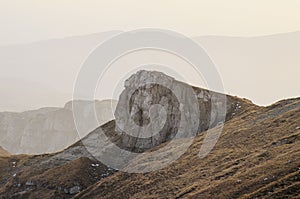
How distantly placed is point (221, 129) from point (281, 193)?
37089mm

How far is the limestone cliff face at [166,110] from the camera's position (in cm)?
7919

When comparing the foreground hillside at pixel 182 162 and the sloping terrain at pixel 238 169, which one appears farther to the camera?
the foreground hillside at pixel 182 162

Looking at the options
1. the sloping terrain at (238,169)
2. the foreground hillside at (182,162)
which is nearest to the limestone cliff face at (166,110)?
the foreground hillside at (182,162)

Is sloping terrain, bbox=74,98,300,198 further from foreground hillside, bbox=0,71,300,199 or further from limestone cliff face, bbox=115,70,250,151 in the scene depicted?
limestone cliff face, bbox=115,70,250,151

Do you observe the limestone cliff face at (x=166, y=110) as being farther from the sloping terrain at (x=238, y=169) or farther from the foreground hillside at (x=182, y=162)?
the sloping terrain at (x=238, y=169)

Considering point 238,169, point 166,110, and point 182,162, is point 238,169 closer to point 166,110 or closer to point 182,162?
point 182,162

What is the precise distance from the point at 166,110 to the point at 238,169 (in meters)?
36.9

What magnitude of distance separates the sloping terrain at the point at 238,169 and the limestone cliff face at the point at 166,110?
8.58m

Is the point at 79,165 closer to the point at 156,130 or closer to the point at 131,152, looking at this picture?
the point at 131,152

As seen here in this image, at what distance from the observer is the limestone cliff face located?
79188mm

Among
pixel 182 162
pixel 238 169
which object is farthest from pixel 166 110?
pixel 238 169

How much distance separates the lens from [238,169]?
151ft

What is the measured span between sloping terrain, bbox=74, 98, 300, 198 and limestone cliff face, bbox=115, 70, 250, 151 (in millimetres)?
8584

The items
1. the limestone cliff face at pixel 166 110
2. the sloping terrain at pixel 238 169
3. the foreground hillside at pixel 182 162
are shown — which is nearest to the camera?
the sloping terrain at pixel 238 169
